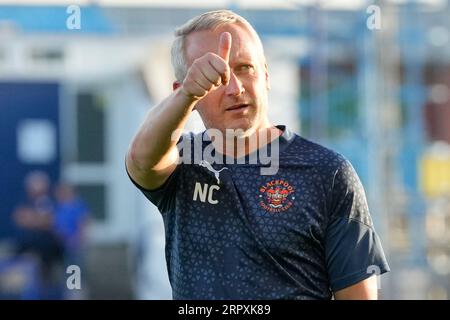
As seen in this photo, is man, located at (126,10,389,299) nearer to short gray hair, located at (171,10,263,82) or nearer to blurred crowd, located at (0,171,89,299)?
short gray hair, located at (171,10,263,82)

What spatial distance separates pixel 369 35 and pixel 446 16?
33.7 inches

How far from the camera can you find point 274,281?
2377 mm

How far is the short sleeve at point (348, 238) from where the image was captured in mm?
2375

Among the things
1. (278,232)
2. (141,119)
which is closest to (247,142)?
(278,232)

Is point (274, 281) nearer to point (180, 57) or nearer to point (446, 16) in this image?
point (180, 57)

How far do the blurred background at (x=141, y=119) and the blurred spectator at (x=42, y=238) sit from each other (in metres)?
0.01

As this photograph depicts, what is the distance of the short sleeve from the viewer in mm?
2375

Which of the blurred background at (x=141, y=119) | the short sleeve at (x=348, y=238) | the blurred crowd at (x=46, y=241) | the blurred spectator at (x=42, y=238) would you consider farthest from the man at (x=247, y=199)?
the blurred spectator at (x=42, y=238)

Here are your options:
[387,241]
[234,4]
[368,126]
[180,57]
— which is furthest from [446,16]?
[180,57]

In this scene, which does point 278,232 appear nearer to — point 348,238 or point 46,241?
point 348,238

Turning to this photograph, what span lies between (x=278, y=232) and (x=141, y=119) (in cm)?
770

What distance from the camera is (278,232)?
238 centimetres

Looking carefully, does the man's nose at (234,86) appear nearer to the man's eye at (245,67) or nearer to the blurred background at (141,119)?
the man's eye at (245,67)

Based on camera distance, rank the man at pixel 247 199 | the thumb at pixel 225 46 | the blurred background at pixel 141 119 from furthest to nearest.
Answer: the blurred background at pixel 141 119 → the man at pixel 247 199 → the thumb at pixel 225 46
